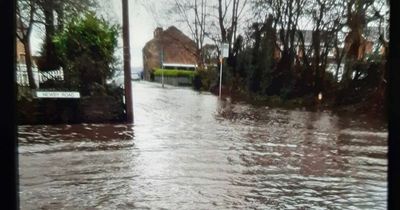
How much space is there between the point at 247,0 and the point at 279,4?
0.20 meters

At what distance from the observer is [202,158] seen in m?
2.43

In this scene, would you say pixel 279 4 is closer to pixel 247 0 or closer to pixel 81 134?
pixel 247 0

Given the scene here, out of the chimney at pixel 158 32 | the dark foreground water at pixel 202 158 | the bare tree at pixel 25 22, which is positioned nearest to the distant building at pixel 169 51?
the chimney at pixel 158 32

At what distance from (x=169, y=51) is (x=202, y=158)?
2.64 ft

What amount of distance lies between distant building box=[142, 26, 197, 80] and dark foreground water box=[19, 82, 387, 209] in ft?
0.50

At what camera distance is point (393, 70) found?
0.63 metres

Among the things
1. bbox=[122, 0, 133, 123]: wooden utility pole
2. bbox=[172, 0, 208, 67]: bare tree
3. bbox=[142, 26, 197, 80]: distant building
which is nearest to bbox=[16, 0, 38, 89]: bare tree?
bbox=[122, 0, 133, 123]: wooden utility pole

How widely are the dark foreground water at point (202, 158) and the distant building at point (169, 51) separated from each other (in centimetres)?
15

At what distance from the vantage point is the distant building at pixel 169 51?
6.64ft

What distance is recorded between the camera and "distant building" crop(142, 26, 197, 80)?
6.64 feet

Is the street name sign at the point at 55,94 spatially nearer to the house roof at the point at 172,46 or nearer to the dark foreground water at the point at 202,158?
the dark foreground water at the point at 202,158

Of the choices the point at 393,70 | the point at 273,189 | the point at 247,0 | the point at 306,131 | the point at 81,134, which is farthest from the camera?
the point at 81,134

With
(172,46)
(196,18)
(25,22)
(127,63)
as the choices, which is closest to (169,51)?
(172,46)

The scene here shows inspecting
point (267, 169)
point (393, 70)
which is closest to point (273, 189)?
point (267, 169)
